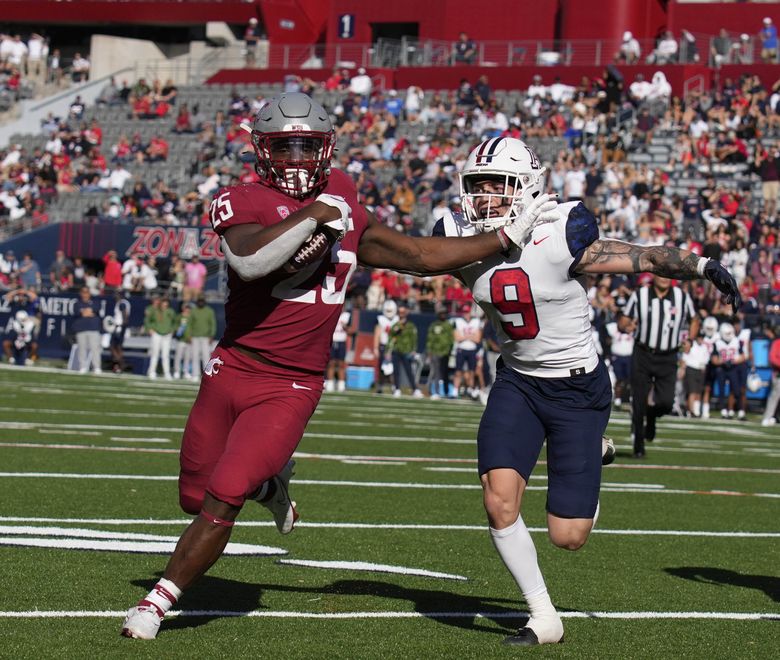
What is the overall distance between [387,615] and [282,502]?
0.64 m

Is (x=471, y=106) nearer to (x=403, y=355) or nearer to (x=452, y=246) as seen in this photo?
(x=403, y=355)

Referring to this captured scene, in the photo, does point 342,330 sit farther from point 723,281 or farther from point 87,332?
point 723,281

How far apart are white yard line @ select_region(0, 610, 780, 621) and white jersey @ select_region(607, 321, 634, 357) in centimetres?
1442

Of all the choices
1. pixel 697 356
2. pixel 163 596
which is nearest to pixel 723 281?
pixel 163 596

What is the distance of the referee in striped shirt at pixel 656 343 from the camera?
40.0 ft

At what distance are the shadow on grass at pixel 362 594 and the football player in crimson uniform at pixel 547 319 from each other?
16.5 inches

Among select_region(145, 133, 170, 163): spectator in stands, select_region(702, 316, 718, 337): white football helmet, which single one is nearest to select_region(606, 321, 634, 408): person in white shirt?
select_region(702, 316, 718, 337): white football helmet

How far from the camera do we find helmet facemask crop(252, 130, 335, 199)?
5168 mm

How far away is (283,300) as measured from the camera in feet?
16.9

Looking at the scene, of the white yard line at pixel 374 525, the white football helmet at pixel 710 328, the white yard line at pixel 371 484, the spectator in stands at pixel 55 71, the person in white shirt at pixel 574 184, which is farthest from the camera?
the spectator in stands at pixel 55 71

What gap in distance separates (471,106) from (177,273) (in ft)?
24.1

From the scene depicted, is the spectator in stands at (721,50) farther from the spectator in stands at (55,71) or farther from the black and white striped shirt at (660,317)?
the black and white striped shirt at (660,317)

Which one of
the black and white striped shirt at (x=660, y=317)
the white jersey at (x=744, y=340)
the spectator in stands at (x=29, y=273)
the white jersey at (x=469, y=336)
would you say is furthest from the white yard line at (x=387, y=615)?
the spectator in stands at (x=29, y=273)

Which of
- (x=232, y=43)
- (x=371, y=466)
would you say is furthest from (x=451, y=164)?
(x=371, y=466)
